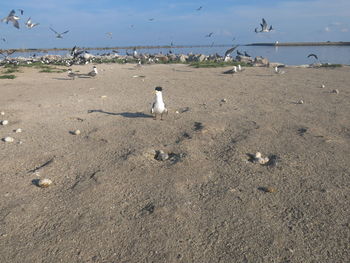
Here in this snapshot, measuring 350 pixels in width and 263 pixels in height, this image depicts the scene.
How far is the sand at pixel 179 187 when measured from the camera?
11.7 ft

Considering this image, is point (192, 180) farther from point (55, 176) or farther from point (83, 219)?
point (55, 176)

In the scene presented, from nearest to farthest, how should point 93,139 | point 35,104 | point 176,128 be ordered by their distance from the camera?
point 93,139 → point 176,128 → point 35,104

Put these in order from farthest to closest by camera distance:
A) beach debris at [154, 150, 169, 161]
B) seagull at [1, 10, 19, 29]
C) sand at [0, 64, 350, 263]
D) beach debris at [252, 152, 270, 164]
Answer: seagull at [1, 10, 19, 29] < beach debris at [154, 150, 169, 161] < beach debris at [252, 152, 270, 164] < sand at [0, 64, 350, 263]

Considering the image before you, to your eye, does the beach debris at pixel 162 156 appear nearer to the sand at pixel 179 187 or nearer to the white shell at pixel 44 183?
the sand at pixel 179 187

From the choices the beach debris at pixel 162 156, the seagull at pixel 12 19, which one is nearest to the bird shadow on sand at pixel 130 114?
the beach debris at pixel 162 156

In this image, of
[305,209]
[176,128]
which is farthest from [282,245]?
[176,128]

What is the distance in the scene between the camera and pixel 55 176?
17.2 ft

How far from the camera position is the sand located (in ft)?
Answer: 11.7

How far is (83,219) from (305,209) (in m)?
2.83

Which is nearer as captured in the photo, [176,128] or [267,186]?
[267,186]

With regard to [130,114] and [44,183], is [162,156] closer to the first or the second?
[44,183]

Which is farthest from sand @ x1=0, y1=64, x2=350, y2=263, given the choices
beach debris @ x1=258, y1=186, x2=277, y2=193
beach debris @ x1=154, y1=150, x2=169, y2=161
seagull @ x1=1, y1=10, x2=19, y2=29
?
seagull @ x1=1, y1=10, x2=19, y2=29

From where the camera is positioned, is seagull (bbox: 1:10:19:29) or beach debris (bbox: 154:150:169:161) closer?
beach debris (bbox: 154:150:169:161)

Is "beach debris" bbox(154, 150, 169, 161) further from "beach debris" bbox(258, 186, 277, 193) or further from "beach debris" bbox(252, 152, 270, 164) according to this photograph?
"beach debris" bbox(258, 186, 277, 193)
